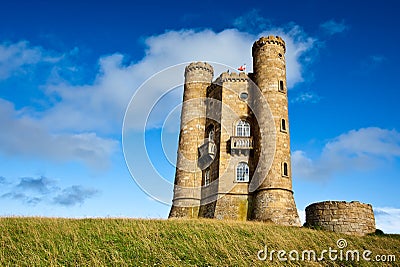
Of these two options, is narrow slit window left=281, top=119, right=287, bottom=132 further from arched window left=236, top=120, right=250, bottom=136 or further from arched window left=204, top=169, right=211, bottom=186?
arched window left=204, top=169, right=211, bottom=186

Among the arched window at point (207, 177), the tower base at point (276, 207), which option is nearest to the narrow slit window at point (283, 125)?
the tower base at point (276, 207)

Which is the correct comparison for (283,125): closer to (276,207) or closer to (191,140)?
(276,207)

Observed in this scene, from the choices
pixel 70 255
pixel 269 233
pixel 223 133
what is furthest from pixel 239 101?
pixel 70 255

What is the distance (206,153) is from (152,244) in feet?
67.6

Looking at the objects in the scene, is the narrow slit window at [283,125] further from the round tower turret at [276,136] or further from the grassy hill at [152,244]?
the grassy hill at [152,244]

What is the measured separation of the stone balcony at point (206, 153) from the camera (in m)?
34.6

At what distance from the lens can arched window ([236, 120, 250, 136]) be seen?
111 ft

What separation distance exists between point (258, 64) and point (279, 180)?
11.3 m

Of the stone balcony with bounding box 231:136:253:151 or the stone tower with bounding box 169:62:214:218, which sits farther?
the stone tower with bounding box 169:62:214:218

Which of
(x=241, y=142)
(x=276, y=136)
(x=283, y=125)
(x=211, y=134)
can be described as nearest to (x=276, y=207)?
(x=276, y=136)

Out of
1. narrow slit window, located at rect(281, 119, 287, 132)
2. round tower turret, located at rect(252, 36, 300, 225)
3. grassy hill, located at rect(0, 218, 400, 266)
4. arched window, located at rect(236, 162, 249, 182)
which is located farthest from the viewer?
arched window, located at rect(236, 162, 249, 182)

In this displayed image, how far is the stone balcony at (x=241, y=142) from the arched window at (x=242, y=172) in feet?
4.88

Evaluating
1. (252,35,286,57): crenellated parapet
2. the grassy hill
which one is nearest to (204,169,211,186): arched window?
(252,35,286,57): crenellated parapet

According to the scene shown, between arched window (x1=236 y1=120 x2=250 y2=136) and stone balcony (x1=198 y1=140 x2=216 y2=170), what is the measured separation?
109 inches
